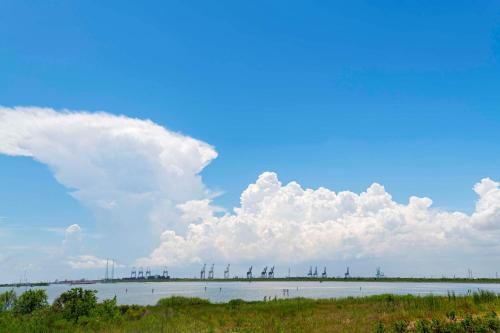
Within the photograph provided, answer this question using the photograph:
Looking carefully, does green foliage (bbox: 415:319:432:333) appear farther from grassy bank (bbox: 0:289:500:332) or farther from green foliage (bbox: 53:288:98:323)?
green foliage (bbox: 53:288:98:323)

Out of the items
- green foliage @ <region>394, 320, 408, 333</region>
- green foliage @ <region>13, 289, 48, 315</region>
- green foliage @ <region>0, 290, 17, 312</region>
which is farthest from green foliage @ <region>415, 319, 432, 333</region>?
green foliage @ <region>0, 290, 17, 312</region>

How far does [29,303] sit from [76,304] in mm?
3309

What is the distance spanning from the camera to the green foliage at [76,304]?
21.8 meters

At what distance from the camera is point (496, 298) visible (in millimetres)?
29500

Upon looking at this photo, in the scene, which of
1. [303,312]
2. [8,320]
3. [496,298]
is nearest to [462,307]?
[496,298]

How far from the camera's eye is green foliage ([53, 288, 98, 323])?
21.8 m

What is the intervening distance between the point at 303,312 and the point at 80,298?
17878 millimetres

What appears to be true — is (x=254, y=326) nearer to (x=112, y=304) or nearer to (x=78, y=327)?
(x=112, y=304)

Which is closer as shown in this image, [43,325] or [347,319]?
[43,325]

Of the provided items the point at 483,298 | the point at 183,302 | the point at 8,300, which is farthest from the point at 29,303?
the point at 183,302

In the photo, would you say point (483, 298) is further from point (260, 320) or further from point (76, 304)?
point (76, 304)

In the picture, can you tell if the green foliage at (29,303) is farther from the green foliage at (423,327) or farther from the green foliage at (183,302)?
the green foliage at (183,302)

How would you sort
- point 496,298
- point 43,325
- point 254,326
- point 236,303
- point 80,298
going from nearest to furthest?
point 43,325, point 80,298, point 254,326, point 496,298, point 236,303

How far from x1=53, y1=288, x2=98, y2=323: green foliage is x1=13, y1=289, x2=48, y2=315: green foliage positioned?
1440 mm
